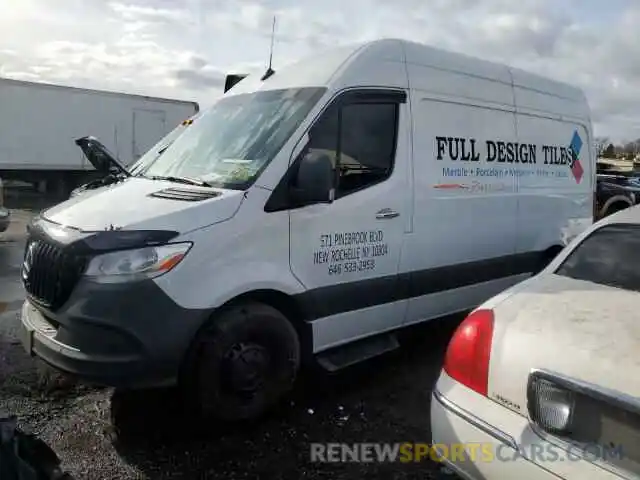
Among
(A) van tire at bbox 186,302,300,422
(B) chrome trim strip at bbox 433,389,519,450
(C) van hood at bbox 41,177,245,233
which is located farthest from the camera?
(A) van tire at bbox 186,302,300,422

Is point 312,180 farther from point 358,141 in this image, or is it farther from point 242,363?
point 242,363

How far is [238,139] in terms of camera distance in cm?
405

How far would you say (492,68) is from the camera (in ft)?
17.6

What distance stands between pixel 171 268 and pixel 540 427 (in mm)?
2045

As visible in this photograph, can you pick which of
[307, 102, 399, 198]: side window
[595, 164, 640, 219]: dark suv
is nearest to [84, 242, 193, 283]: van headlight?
[307, 102, 399, 198]: side window

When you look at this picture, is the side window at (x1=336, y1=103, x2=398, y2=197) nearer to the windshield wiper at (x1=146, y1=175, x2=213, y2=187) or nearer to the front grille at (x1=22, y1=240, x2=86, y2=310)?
the windshield wiper at (x1=146, y1=175, x2=213, y2=187)

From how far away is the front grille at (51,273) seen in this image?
→ 10.5ft

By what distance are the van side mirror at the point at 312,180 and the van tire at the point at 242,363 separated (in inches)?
29.7

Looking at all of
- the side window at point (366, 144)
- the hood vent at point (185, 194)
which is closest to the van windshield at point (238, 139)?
the hood vent at point (185, 194)

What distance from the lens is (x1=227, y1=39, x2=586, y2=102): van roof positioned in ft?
13.6

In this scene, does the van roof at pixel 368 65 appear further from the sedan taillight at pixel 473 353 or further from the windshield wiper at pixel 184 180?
the sedan taillight at pixel 473 353

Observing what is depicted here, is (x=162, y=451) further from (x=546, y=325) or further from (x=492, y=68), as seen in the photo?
(x=492, y=68)

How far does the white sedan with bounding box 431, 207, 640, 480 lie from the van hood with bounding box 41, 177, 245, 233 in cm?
162

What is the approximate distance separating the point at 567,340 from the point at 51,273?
9.10ft
